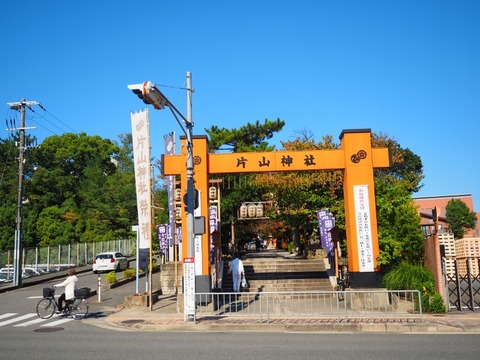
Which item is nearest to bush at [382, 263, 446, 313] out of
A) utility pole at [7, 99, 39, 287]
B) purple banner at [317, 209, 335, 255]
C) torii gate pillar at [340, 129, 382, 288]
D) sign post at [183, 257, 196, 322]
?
torii gate pillar at [340, 129, 382, 288]

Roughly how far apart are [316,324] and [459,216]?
51.7m

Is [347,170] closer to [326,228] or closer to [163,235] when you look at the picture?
[326,228]

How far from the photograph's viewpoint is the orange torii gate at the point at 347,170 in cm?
1642

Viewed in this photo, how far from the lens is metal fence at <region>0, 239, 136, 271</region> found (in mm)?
35469

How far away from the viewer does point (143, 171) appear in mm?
17703

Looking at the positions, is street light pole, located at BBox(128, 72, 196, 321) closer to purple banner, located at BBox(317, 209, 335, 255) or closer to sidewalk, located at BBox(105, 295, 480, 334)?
sidewalk, located at BBox(105, 295, 480, 334)

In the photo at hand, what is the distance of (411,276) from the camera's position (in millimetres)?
15000

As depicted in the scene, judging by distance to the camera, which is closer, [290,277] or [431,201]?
[290,277]

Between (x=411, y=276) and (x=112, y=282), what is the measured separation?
1623cm

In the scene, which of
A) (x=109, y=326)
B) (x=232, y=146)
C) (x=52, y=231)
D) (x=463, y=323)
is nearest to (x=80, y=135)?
(x=52, y=231)

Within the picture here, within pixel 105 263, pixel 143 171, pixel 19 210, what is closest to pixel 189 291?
pixel 143 171

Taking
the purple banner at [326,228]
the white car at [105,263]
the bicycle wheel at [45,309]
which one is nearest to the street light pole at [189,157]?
the bicycle wheel at [45,309]

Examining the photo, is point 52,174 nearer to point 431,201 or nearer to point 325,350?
point 431,201

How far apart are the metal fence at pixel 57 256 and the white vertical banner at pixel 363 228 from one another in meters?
26.3
